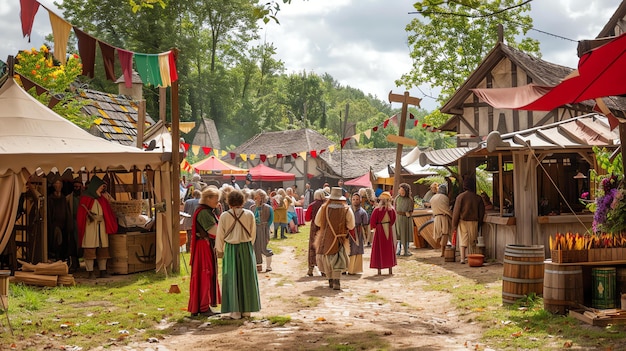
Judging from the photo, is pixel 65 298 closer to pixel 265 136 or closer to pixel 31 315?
pixel 31 315

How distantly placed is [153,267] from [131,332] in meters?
5.25

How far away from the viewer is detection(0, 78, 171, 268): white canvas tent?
10289mm

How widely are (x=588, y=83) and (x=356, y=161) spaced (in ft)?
131

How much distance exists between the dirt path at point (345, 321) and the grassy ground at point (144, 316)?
9.7 inches

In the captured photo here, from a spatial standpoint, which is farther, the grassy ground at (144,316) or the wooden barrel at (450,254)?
the wooden barrel at (450,254)

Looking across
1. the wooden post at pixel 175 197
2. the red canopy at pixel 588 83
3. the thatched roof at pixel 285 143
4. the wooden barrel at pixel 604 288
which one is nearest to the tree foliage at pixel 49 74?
the wooden post at pixel 175 197

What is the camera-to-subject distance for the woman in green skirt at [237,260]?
29.4 feet

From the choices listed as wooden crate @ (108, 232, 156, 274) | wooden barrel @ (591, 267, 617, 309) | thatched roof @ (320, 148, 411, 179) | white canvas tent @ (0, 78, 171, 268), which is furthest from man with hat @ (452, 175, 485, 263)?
thatched roof @ (320, 148, 411, 179)

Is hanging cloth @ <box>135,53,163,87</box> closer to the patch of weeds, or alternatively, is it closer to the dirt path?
the dirt path

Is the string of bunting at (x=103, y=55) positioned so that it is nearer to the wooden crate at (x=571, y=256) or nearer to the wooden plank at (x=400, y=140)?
the wooden crate at (x=571, y=256)

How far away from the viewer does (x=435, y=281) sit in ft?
42.7

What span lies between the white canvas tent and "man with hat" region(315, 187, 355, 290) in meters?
3.15

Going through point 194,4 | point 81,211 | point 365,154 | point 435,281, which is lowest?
point 435,281

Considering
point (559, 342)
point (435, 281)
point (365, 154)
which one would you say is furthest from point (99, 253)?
point (365, 154)
